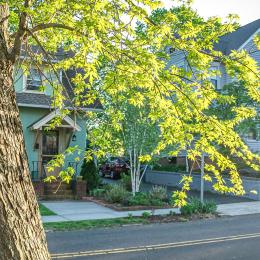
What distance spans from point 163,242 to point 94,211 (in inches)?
238

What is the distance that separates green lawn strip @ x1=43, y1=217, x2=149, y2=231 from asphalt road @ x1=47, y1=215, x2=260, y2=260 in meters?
0.55

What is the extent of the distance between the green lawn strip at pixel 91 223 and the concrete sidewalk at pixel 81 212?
65 cm

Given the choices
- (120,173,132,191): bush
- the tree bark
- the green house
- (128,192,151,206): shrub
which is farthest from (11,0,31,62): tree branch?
(120,173,132,191): bush

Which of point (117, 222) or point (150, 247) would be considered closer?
point (150, 247)

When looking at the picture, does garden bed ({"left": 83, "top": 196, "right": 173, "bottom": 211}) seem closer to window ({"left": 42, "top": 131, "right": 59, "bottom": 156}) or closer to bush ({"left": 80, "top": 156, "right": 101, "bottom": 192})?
bush ({"left": 80, "top": 156, "right": 101, "bottom": 192})

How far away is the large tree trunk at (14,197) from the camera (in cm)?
294

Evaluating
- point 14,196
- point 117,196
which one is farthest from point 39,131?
point 14,196

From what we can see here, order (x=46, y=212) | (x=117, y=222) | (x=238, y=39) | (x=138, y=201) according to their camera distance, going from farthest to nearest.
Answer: (x=238, y=39) → (x=138, y=201) → (x=46, y=212) → (x=117, y=222)

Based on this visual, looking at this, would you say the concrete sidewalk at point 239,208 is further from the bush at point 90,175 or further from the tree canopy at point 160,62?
the tree canopy at point 160,62

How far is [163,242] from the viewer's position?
11031mm

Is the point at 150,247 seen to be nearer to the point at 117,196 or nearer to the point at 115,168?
the point at 117,196

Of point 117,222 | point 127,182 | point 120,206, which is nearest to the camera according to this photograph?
point 117,222

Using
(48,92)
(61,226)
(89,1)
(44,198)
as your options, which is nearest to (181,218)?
(61,226)

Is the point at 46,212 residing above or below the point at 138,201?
below
